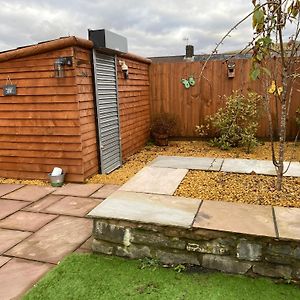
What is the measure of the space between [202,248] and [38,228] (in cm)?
171

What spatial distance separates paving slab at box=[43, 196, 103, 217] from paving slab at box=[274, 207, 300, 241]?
1999mm

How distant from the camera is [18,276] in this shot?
7.09ft

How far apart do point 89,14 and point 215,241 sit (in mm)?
5101

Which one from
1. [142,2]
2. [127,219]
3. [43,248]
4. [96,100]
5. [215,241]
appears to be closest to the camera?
[215,241]

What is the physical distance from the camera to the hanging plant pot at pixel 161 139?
6.69m

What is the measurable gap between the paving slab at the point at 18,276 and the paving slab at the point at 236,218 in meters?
1.25

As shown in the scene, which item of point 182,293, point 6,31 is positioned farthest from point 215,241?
point 6,31

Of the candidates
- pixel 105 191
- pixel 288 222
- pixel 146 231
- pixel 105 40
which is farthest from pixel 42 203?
pixel 288 222

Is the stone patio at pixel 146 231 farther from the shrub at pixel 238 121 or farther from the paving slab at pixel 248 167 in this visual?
the shrub at pixel 238 121

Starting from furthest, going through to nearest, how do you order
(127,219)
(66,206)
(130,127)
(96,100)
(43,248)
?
(130,127)
(96,100)
(66,206)
(43,248)
(127,219)

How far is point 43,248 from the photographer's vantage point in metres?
2.54

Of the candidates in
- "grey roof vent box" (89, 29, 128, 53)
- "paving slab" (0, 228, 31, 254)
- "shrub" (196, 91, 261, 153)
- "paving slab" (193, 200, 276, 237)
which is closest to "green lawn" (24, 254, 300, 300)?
"paving slab" (193, 200, 276, 237)

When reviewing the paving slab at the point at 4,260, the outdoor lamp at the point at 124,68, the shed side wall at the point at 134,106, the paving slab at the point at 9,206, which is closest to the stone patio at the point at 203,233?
the paving slab at the point at 4,260

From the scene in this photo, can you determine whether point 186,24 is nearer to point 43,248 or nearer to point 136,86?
point 136,86
